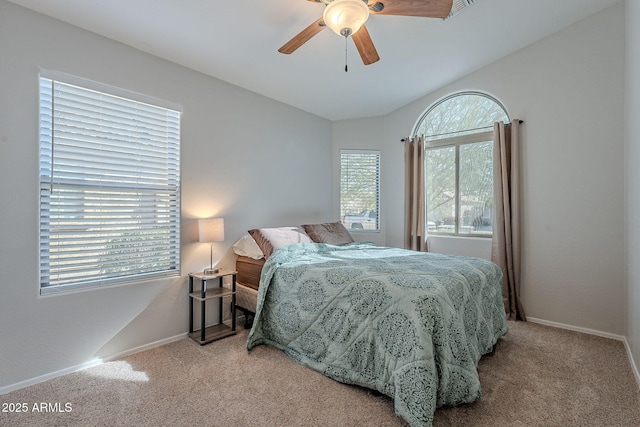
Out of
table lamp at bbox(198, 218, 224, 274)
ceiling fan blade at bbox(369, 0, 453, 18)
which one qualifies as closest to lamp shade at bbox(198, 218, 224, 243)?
table lamp at bbox(198, 218, 224, 274)

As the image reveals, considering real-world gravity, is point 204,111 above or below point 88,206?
above

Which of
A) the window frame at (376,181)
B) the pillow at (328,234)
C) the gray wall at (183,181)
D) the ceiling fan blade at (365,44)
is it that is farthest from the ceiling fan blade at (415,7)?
the window frame at (376,181)

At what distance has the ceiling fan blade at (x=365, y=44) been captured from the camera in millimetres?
1979

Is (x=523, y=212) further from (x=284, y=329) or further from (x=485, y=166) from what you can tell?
(x=284, y=329)

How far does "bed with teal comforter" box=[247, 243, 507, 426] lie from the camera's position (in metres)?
1.65

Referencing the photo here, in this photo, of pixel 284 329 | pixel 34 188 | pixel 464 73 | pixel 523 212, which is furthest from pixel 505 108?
pixel 34 188

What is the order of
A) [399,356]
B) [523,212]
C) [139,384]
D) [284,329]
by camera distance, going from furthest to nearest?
1. [523,212]
2. [284,329]
3. [139,384]
4. [399,356]

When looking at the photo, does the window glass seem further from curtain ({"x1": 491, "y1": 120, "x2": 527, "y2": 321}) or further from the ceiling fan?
the ceiling fan

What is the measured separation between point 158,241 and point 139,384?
1.15m

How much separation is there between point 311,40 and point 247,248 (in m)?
2.06

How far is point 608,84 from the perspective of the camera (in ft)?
9.17

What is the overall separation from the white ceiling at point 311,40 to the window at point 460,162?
0.41 m

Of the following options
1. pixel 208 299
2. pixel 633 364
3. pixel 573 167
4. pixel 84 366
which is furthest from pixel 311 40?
pixel 633 364

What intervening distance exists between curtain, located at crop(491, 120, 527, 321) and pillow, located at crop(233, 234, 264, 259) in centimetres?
261
